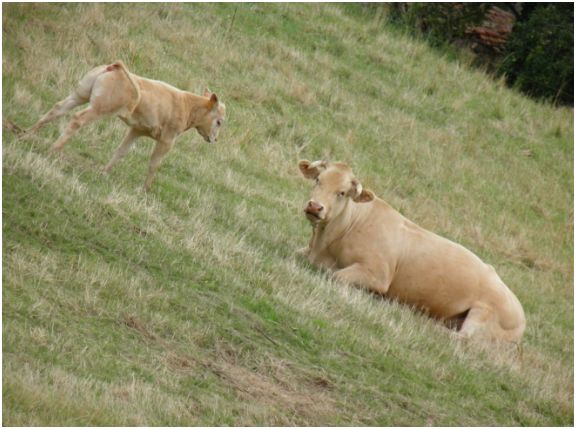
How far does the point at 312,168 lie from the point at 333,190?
0.49 meters

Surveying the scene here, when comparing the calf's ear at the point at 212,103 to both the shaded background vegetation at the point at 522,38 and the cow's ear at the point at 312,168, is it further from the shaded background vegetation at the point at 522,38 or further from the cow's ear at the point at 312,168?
the shaded background vegetation at the point at 522,38

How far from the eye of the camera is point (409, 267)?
1415 cm

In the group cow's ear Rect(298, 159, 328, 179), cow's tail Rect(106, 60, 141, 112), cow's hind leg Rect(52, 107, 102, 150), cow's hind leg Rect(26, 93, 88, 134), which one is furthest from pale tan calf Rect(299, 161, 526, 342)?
cow's hind leg Rect(26, 93, 88, 134)

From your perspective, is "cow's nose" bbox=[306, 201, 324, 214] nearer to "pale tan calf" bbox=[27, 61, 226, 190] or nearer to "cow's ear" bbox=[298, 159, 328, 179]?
"cow's ear" bbox=[298, 159, 328, 179]

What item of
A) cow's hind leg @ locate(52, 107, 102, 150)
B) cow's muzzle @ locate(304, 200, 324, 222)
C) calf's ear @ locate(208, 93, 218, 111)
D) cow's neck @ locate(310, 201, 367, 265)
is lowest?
cow's neck @ locate(310, 201, 367, 265)

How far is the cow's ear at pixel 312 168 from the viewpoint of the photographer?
13.8 m

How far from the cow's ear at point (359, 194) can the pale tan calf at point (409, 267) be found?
2cm

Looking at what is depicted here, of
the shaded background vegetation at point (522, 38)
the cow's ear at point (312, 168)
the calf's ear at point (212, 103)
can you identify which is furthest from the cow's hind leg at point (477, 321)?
the shaded background vegetation at point (522, 38)

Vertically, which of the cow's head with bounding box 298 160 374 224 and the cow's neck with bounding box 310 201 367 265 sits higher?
the cow's head with bounding box 298 160 374 224

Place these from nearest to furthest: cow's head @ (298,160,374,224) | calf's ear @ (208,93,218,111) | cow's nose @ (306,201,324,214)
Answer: cow's nose @ (306,201,324,214) → cow's head @ (298,160,374,224) → calf's ear @ (208,93,218,111)

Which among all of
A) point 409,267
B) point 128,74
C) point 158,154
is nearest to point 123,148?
point 158,154

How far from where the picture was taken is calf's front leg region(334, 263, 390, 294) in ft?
45.0

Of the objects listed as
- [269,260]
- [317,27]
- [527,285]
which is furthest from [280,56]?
[269,260]

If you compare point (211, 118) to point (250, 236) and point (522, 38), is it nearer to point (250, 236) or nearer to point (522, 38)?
point (250, 236)
